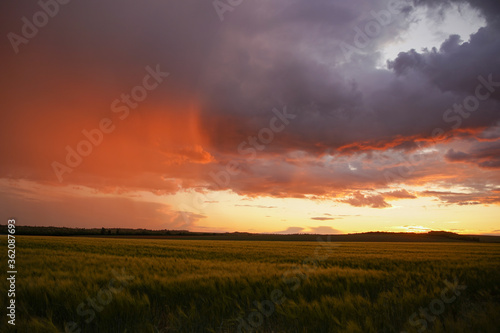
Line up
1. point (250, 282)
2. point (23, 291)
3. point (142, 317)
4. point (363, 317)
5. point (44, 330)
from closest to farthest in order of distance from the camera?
point (44, 330), point (363, 317), point (142, 317), point (23, 291), point (250, 282)

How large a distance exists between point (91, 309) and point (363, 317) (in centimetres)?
471

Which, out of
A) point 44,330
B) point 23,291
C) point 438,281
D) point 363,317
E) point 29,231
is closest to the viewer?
point 44,330

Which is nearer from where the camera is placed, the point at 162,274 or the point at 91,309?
the point at 91,309

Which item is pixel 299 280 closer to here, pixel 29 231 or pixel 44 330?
pixel 44 330

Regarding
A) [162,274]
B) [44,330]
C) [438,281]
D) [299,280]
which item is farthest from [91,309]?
[438,281]

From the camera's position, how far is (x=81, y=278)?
7117mm

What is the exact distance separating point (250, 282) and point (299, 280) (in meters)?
1.19

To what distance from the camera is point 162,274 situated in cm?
806

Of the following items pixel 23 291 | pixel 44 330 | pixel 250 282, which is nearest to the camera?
pixel 44 330

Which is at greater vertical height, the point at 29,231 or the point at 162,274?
the point at 162,274

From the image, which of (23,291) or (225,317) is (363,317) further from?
(23,291)

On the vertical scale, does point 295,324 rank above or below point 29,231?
above

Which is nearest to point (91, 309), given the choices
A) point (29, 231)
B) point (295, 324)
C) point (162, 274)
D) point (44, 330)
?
point (44, 330)

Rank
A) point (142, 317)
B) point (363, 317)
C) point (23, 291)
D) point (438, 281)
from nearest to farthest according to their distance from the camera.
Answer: point (363, 317), point (142, 317), point (23, 291), point (438, 281)
